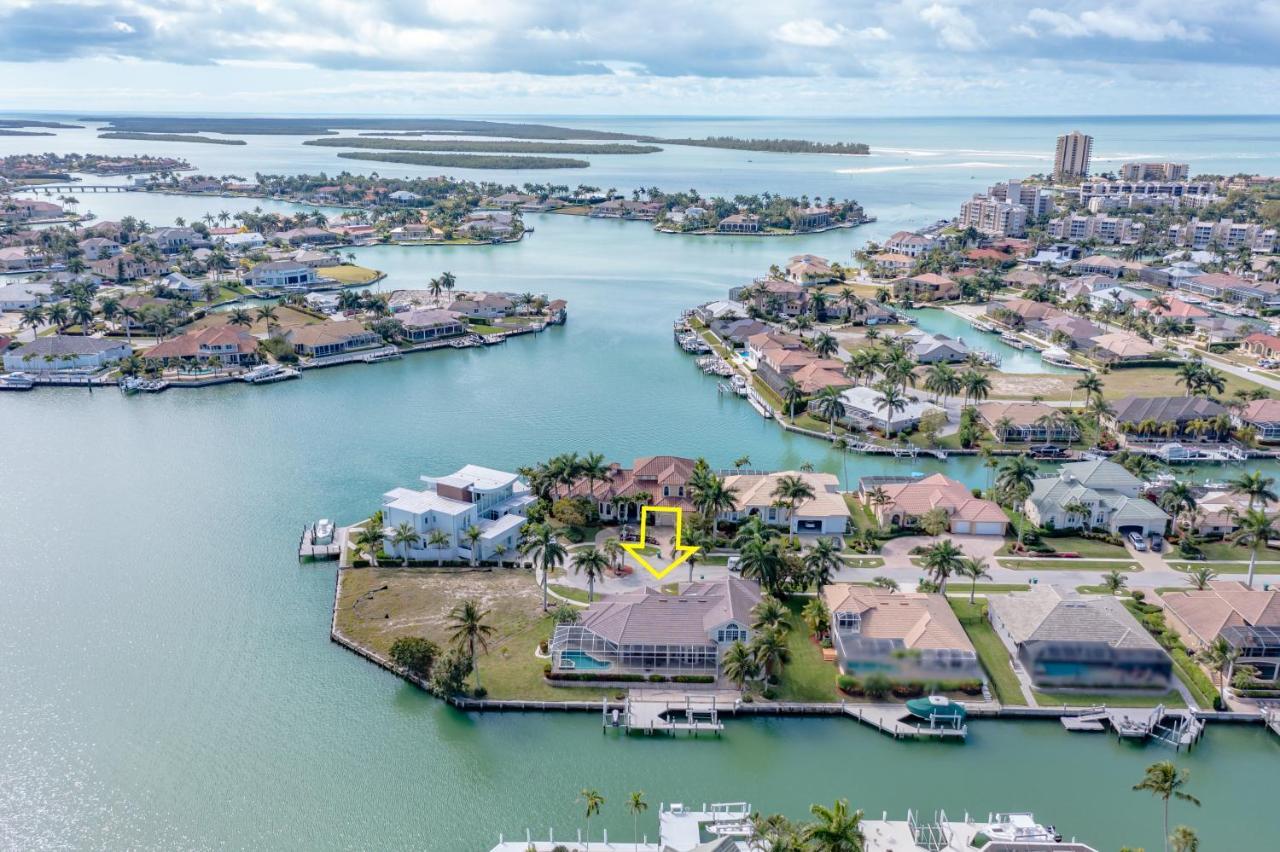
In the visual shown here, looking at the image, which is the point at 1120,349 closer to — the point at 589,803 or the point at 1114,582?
the point at 1114,582

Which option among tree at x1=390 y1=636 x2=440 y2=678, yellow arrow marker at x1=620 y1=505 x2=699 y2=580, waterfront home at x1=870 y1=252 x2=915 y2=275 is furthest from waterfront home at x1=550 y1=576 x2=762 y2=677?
waterfront home at x1=870 y1=252 x2=915 y2=275

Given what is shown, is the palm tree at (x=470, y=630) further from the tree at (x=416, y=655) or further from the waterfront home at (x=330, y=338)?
the waterfront home at (x=330, y=338)

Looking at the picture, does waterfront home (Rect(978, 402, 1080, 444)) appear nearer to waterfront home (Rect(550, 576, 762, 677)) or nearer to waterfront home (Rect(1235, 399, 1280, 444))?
waterfront home (Rect(1235, 399, 1280, 444))

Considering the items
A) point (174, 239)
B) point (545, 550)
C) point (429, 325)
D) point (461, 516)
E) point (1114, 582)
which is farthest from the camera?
point (174, 239)

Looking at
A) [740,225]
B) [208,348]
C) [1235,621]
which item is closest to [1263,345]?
[1235,621]

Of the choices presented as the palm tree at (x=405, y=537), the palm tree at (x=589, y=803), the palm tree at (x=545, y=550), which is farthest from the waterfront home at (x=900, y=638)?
the palm tree at (x=405, y=537)
